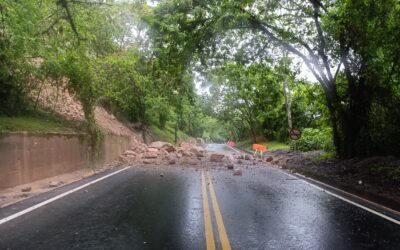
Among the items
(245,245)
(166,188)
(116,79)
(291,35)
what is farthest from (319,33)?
(116,79)

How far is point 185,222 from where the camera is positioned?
25.0 ft

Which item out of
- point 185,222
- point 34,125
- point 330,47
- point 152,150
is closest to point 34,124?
point 34,125

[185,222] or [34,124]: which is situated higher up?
[34,124]

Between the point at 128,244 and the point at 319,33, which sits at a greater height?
the point at 319,33

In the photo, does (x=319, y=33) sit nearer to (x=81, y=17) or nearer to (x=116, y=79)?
(x=81, y=17)

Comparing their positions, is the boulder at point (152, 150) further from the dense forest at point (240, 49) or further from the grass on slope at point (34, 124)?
the grass on slope at point (34, 124)

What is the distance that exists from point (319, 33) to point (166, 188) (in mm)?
10012

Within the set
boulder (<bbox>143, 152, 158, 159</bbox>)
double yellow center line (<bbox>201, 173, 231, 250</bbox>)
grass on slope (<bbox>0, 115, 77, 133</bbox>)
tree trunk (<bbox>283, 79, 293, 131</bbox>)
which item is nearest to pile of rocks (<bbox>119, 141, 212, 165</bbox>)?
boulder (<bbox>143, 152, 158, 159</bbox>)

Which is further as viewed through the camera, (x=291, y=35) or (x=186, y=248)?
(x=291, y=35)

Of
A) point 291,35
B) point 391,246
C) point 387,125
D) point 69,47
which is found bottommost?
point 391,246

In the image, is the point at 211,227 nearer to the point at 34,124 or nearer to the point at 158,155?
the point at 34,124

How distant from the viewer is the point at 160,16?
1755 cm

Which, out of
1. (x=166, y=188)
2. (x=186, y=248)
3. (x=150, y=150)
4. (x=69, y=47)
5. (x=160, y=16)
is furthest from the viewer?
(x=150, y=150)

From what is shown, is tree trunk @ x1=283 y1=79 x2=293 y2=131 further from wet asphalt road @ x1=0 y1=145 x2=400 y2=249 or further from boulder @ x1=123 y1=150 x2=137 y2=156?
wet asphalt road @ x1=0 y1=145 x2=400 y2=249
